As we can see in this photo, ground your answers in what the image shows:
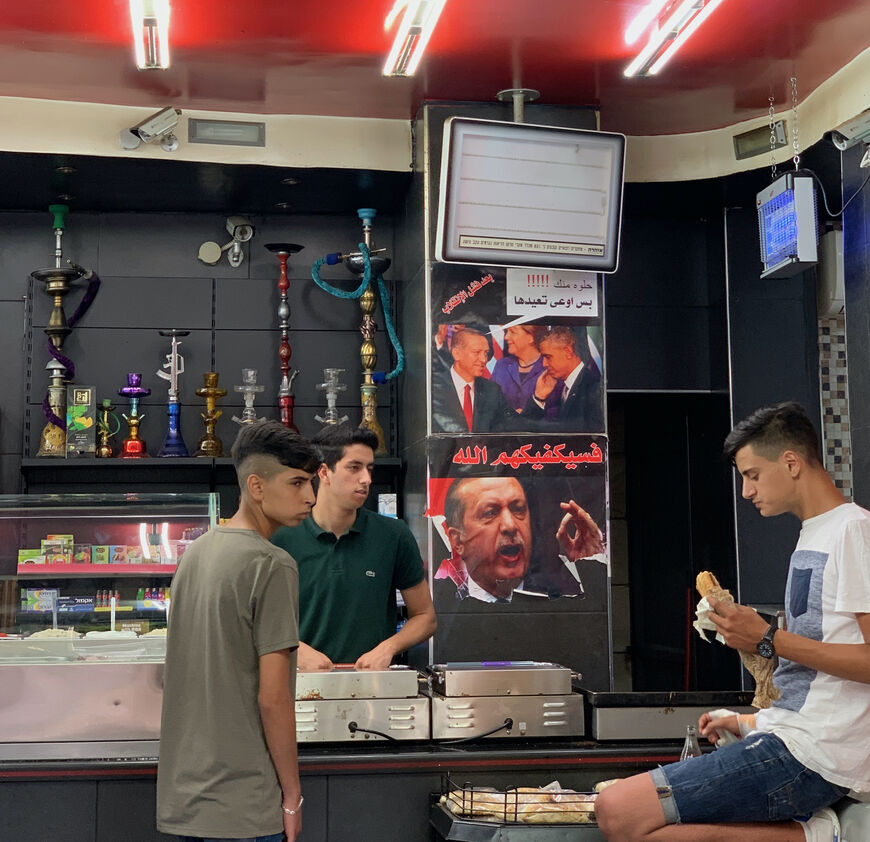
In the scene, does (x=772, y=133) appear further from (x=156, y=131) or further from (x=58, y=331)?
(x=58, y=331)

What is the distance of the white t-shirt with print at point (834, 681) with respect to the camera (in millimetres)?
2604

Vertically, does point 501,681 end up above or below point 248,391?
below

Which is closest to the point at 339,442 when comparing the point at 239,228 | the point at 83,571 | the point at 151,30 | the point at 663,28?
the point at 83,571

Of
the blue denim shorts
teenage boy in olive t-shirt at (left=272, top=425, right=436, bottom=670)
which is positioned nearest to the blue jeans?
the blue denim shorts

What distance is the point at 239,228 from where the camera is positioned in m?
6.40

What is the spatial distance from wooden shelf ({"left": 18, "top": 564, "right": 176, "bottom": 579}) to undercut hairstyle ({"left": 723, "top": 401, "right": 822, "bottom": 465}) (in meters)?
1.80

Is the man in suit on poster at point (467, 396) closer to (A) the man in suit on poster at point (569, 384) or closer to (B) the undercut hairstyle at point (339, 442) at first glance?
(A) the man in suit on poster at point (569, 384)

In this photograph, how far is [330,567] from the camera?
3828mm

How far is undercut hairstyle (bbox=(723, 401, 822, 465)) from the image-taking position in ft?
9.31

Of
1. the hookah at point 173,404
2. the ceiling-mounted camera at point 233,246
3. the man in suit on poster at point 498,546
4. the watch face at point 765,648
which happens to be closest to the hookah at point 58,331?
the hookah at point 173,404

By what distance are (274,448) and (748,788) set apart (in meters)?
1.34

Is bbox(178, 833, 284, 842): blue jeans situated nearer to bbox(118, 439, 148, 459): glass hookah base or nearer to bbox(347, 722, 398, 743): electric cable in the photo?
bbox(347, 722, 398, 743): electric cable

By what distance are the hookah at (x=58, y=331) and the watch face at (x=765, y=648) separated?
4.17 metres

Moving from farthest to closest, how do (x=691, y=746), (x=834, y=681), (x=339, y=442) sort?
(x=339, y=442), (x=691, y=746), (x=834, y=681)
